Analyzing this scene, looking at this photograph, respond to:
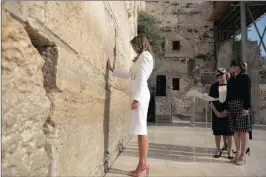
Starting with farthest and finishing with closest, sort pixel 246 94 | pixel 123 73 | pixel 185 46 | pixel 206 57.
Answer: pixel 185 46 < pixel 206 57 < pixel 246 94 < pixel 123 73

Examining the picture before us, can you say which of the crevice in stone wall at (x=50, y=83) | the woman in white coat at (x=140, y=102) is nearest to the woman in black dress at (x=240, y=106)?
the woman in white coat at (x=140, y=102)

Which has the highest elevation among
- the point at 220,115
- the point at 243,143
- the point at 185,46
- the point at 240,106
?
the point at 185,46

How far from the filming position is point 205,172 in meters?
3.52

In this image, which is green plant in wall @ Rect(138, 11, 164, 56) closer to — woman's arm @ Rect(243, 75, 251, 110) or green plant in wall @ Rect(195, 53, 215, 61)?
green plant in wall @ Rect(195, 53, 215, 61)

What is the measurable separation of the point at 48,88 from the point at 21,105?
0.35 metres

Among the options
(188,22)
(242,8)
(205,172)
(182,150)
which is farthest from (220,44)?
(205,172)

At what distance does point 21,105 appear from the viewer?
1.22 meters

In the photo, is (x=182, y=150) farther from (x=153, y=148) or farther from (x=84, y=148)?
(x=84, y=148)

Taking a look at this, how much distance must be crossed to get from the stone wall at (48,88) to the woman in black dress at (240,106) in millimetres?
2375

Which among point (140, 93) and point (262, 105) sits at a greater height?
point (140, 93)

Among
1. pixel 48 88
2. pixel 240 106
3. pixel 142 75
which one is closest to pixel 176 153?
pixel 240 106

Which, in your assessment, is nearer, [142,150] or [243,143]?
[142,150]

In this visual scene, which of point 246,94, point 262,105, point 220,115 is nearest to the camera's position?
point 246,94

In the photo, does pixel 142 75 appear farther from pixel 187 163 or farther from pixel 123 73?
pixel 187 163
